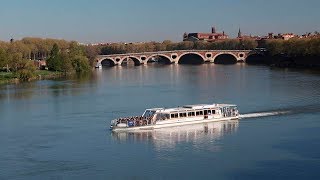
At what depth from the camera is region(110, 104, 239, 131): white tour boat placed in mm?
17250

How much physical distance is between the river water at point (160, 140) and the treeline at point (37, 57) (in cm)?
1234

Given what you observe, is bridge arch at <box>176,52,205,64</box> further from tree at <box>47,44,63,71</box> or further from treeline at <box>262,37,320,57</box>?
tree at <box>47,44,63,71</box>

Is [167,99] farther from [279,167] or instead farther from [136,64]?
[136,64]

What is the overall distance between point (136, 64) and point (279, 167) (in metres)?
49.7

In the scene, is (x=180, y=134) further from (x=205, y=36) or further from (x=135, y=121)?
(x=205, y=36)

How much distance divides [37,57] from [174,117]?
144 ft

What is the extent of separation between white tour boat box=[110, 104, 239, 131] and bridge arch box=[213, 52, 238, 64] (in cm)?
4225

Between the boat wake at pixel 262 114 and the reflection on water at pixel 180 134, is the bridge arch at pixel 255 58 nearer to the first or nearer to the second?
the boat wake at pixel 262 114

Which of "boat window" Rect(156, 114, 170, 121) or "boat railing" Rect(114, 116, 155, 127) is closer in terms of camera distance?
"boat railing" Rect(114, 116, 155, 127)

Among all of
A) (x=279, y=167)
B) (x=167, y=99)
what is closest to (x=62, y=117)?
(x=167, y=99)

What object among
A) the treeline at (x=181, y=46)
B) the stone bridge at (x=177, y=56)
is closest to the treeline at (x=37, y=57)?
the stone bridge at (x=177, y=56)

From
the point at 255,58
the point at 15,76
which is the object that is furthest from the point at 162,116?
the point at 255,58

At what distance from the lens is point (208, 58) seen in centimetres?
6178

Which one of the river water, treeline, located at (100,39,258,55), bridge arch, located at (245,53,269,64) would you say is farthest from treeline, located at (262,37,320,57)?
the river water
